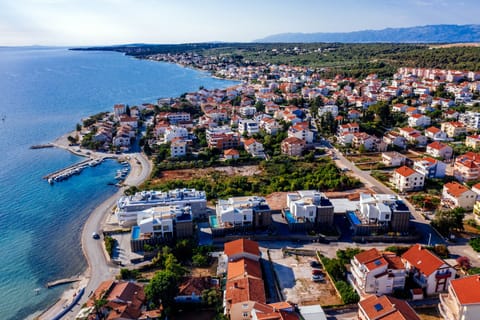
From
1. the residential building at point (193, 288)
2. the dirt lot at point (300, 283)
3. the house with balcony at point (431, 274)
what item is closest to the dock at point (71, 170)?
the residential building at point (193, 288)

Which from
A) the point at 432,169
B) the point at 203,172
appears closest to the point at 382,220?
the point at 432,169

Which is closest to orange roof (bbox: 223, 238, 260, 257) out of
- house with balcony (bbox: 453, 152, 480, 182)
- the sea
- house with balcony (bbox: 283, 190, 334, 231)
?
house with balcony (bbox: 283, 190, 334, 231)

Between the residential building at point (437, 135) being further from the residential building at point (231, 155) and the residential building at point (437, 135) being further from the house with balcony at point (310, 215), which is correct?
the house with balcony at point (310, 215)

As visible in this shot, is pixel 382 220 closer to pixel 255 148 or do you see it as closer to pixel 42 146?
pixel 255 148

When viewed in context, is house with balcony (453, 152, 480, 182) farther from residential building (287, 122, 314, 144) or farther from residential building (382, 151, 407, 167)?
residential building (287, 122, 314, 144)

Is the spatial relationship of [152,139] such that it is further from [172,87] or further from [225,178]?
[172,87]

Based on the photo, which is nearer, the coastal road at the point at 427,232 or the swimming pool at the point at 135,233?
the coastal road at the point at 427,232

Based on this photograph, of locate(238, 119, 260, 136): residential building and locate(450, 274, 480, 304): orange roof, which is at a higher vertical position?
locate(238, 119, 260, 136): residential building
